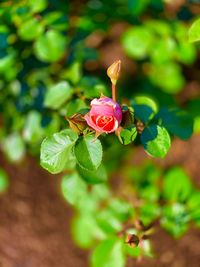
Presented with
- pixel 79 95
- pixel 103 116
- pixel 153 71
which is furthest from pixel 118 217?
pixel 153 71

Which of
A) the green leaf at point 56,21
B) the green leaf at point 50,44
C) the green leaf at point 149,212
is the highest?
the green leaf at point 56,21

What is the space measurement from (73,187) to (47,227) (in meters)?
0.74

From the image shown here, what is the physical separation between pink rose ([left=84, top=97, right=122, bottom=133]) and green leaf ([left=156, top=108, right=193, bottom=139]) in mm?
361

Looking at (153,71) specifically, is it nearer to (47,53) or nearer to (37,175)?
(37,175)

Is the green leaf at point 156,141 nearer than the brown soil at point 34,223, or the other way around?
the green leaf at point 156,141

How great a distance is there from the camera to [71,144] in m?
1.16

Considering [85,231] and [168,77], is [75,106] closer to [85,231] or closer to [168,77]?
[85,231]

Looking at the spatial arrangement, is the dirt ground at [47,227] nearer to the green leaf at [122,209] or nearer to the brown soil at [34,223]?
the brown soil at [34,223]

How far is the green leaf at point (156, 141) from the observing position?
47.1 inches

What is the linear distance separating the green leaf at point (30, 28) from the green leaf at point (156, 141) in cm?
49

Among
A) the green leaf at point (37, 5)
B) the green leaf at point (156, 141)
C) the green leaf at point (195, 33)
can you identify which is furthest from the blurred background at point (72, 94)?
the green leaf at point (195, 33)

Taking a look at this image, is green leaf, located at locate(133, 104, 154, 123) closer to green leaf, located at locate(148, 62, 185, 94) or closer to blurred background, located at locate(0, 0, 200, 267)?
blurred background, located at locate(0, 0, 200, 267)

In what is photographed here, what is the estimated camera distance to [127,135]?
45.4 inches

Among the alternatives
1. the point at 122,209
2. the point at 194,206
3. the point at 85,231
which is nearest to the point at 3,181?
the point at 85,231
